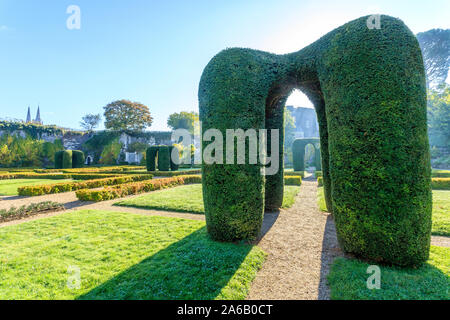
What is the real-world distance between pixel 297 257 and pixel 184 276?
2495mm

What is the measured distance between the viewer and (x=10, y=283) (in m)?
3.44

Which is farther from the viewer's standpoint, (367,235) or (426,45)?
(426,45)

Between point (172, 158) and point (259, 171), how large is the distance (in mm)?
21456

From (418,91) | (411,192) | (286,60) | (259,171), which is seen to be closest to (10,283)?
(259,171)

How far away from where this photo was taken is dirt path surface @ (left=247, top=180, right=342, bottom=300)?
10.8ft

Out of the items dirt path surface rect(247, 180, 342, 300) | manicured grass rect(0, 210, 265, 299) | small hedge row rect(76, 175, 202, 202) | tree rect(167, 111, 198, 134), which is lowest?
dirt path surface rect(247, 180, 342, 300)

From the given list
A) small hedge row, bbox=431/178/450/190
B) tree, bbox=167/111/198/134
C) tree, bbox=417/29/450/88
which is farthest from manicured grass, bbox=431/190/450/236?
tree, bbox=167/111/198/134

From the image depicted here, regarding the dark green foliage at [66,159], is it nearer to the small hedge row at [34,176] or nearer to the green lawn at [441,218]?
the small hedge row at [34,176]

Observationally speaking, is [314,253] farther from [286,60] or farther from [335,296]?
[286,60]

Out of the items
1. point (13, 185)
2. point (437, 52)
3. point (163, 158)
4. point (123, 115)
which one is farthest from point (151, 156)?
point (437, 52)

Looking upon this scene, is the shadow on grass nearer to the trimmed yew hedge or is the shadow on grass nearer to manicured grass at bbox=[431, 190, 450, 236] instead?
manicured grass at bbox=[431, 190, 450, 236]

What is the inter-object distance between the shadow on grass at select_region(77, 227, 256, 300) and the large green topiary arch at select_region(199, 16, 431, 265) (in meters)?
0.73

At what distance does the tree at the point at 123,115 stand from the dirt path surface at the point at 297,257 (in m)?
52.3

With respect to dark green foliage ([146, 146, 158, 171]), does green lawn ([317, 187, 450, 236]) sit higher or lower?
lower
